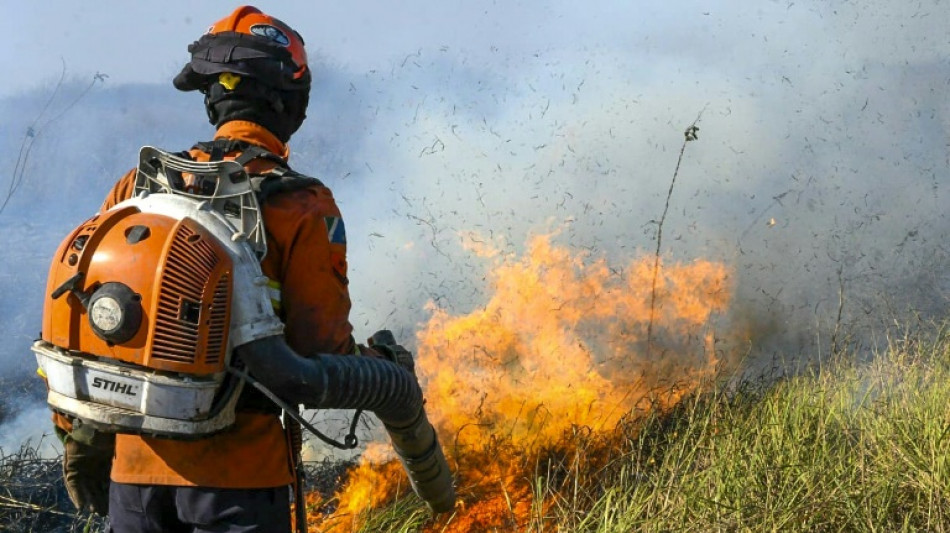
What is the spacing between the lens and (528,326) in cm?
572

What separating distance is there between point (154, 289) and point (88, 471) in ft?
2.94

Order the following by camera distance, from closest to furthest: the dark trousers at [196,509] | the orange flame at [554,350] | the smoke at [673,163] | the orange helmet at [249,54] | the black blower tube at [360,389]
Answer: the black blower tube at [360,389] → the dark trousers at [196,509] → the orange helmet at [249,54] → the orange flame at [554,350] → the smoke at [673,163]

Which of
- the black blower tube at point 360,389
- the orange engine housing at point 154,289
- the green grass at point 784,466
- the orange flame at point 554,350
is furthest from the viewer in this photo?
the orange flame at point 554,350

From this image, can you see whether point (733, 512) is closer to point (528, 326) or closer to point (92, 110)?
point (528, 326)

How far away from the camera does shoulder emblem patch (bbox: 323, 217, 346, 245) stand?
8.00ft

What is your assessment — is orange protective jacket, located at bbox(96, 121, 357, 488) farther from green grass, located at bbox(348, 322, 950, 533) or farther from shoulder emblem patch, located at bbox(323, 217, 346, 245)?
green grass, located at bbox(348, 322, 950, 533)

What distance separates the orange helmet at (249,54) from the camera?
2598 millimetres

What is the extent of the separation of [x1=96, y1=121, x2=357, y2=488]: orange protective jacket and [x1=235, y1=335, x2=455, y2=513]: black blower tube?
101 mm

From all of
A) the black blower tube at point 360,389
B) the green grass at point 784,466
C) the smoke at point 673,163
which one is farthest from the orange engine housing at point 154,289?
the smoke at point 673,163

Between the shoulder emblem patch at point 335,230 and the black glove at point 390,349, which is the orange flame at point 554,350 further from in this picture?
the shoulder emblem patch at point 335,230

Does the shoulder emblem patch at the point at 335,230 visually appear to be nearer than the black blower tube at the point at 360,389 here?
No

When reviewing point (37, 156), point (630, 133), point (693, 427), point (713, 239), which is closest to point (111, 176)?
point (37, 156)

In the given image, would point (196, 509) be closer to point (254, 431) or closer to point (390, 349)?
point (254, 431)

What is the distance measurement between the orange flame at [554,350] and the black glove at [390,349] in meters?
2.01
